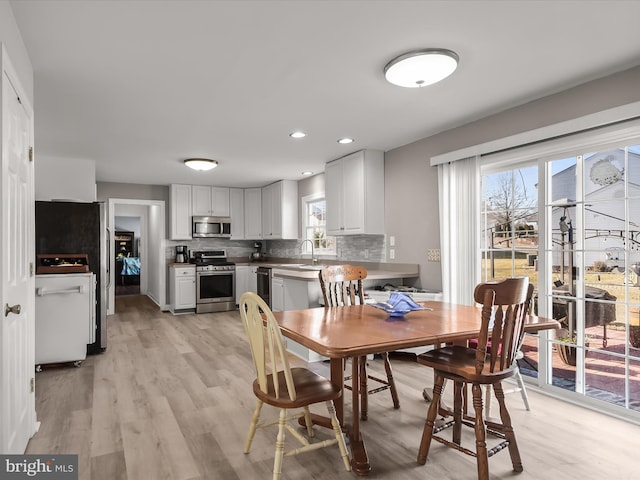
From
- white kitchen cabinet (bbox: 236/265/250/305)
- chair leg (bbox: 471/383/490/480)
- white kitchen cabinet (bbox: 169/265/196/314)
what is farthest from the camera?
white kitchen cabinet (bbox: 236/265/250/305)

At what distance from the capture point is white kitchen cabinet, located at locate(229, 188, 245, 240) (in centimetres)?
771

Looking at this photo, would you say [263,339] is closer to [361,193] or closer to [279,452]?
[279,452]

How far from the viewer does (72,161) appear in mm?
5133

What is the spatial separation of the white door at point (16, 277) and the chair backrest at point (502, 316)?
209 centimetres

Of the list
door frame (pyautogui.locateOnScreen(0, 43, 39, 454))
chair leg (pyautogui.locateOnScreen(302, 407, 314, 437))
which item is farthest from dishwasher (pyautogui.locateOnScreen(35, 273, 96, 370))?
chair leg (pyautogui.locateOnScreen(302, 407, 314, 437))

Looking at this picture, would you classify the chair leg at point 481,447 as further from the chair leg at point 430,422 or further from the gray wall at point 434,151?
the gray wall at point 434,151

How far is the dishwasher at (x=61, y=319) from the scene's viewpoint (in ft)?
12.7

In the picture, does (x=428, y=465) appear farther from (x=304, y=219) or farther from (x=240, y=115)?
(x=304, y=219)

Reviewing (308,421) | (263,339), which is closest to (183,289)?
(308,421)

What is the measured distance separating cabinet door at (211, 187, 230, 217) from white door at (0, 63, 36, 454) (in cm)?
499

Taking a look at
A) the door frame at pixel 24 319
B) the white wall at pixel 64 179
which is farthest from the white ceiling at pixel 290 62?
the white wall at pixel 64 179

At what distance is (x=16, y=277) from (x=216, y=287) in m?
5.06

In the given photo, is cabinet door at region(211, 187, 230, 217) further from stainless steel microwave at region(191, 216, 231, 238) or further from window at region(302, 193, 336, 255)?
window at region(302, 193, 336, 255)

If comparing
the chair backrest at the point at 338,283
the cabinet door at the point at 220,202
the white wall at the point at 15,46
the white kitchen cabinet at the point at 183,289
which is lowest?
the white kitchen cabinet at the point at 183,289
